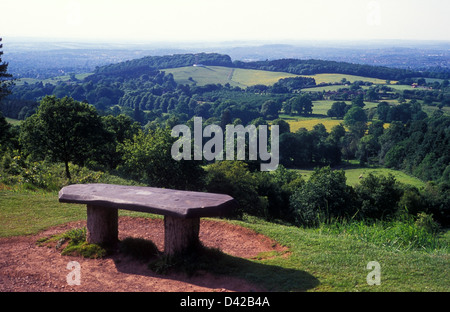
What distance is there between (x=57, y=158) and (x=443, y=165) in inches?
2776

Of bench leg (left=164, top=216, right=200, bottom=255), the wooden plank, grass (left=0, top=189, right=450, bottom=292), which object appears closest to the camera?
grass (left=0, top=189, right=450, bottom=292)

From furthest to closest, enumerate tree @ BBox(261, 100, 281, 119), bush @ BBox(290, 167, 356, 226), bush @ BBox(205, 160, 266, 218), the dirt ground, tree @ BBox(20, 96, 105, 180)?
tree @ BBox(261, 100, 281, 119), bush @ BBox(290, 167, 356, 226), bush @ BBox(205, 160, 266, 218), tree @ BBox(20, 96, 105, 180), the dirt ground

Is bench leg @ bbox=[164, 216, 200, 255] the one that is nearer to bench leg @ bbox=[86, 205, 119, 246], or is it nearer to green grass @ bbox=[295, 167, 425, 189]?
bench leg @ bbox=[86, 205, 119, 246]

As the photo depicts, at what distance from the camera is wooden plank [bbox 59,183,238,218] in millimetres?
8680

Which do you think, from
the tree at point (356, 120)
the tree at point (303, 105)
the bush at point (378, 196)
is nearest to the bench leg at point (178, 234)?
the bush at point (378, 196)

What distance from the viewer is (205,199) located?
9.26m

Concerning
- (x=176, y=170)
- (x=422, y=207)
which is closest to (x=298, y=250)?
(x=176, y=170)

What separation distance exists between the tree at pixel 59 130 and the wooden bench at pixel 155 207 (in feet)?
42.9

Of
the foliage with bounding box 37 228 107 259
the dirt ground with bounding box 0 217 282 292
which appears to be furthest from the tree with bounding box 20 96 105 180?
the dirt ground with bounding box 0 217 282 292

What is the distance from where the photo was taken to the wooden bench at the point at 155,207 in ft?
28.7

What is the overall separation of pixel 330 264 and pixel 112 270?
5.16m

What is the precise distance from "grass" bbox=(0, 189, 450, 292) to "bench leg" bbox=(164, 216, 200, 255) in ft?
2.18
